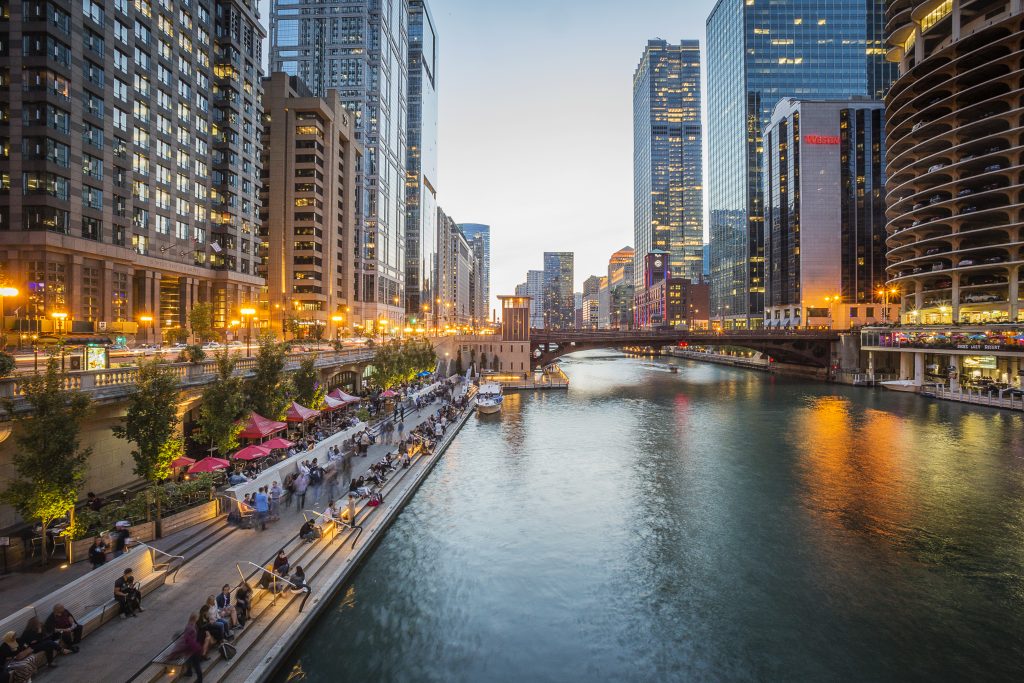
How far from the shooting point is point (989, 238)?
254 ft

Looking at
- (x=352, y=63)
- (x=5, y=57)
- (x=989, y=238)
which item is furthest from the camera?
(x=352, y=63)

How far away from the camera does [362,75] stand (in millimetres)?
130250

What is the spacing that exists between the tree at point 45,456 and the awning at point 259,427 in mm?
10644

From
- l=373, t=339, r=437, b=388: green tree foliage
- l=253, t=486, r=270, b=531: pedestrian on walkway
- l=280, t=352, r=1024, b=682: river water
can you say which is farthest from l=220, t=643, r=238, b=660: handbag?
l=373, t=339, r=437, b=388: green tree foliage

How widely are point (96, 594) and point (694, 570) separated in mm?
19956

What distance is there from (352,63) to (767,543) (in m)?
144

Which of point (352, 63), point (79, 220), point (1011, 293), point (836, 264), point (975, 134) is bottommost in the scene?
point (1011, 293)

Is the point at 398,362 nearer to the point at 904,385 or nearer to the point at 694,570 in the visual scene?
the point at 694,570

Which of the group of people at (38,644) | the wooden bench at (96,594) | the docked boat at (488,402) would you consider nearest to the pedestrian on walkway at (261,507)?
the wooden bench at (96,594)

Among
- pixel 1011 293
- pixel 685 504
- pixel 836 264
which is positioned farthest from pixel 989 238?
pixel 685 504

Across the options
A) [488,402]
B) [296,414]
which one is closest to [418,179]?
[488,402]

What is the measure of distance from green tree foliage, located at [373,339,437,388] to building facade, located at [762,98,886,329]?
108m

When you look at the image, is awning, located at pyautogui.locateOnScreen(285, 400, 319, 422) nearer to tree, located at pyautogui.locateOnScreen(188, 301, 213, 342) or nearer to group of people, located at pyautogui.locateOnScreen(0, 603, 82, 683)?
group of people, located at pyautogui.locateOnScreen(0, 603, 82, 683)

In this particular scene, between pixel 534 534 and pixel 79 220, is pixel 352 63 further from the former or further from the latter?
pixel 534 534
